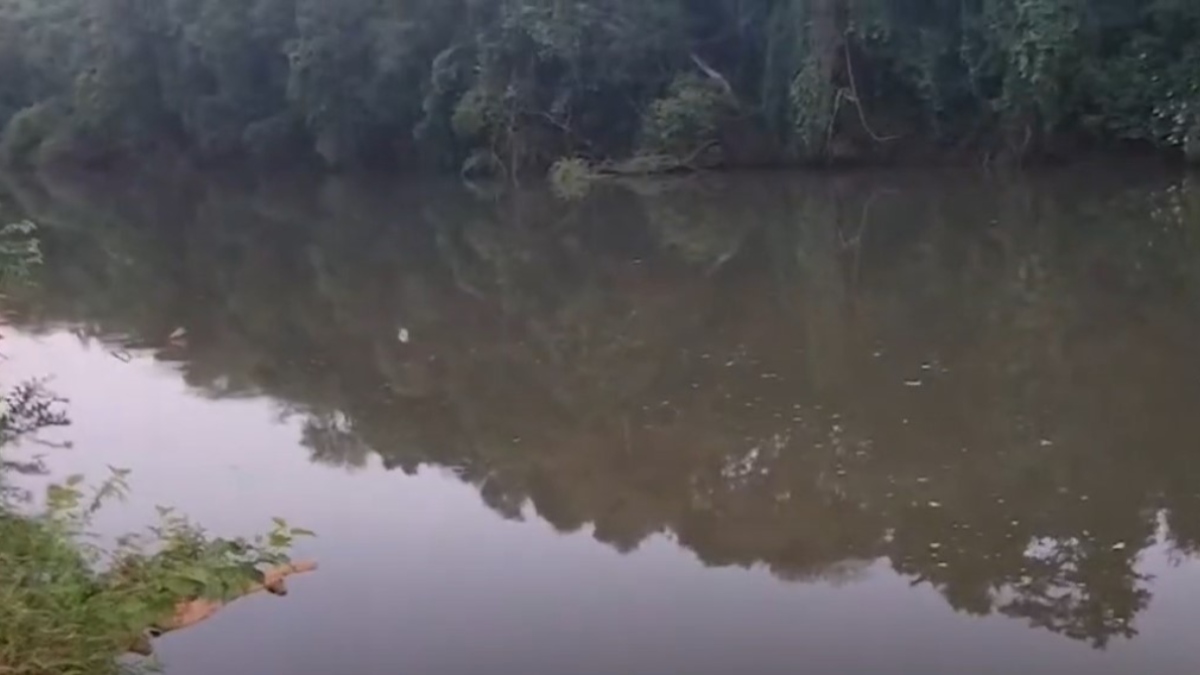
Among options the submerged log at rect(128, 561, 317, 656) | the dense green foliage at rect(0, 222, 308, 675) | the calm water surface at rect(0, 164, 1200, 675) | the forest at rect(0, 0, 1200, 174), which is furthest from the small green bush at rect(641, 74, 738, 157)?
the submerged log at rect(128, 561, 317, 656)

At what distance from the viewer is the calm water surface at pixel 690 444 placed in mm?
5410

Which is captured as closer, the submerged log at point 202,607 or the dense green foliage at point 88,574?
the dense green foliage at point 88,574

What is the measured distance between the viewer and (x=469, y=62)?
112 feet

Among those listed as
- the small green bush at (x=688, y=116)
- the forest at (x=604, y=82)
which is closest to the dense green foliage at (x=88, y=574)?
the forest at (x=604, y=82)

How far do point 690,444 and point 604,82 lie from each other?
25.1 meters

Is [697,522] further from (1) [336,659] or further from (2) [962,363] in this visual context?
(2) [962,363]

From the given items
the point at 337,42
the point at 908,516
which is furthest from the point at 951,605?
the point at 337,42

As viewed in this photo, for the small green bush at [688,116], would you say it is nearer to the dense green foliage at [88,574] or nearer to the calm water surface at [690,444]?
the calm water surface at [690,444]

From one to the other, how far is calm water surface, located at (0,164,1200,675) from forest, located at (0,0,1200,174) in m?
8.56

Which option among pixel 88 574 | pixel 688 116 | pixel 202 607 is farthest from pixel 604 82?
pixel 88 574

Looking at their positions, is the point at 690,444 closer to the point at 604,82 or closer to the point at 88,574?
the point at 88,574

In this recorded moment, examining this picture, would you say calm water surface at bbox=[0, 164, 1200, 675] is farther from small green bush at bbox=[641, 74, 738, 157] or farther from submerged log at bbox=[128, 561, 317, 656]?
small green bush at bbox=[641, 74, 738, 157]

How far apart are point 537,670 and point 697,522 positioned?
168cm

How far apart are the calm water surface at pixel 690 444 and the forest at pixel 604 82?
856 centimetres
